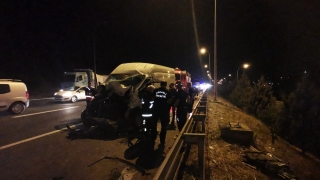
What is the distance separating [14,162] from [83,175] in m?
2.13

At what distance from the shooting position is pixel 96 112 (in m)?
9.88

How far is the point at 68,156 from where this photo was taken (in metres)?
6.97

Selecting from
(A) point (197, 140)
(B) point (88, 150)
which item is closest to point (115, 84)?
(B) point (88, 150)

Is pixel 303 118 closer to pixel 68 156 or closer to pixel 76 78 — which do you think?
pixel 68 156

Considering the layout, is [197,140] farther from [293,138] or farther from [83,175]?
[293,138]

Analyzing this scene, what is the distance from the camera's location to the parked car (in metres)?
14.7

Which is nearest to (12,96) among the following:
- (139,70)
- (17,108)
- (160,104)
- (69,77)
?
(17,108)

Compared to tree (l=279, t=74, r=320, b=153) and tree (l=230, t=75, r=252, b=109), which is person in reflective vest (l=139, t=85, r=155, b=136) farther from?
tree (l=230, t=75, r=252, b=109)

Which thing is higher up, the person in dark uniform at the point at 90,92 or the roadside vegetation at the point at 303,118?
the person in dark uniform at the point at 90,92

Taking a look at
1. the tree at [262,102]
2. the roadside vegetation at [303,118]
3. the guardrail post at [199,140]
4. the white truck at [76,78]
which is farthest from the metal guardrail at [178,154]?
the white truck at [76,78]

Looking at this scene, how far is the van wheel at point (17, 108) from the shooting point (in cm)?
1519

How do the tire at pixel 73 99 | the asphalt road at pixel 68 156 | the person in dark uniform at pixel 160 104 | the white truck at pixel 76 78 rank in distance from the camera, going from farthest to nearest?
the white truck at pixel 76 78 < the tire at pixel 73 99 < the person in dark uniform at pixel 160 104 < the asphalt road at pixel 68 156

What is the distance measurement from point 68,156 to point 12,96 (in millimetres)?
10212

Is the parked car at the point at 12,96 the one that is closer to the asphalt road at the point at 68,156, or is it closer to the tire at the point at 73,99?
the asphalt road at the point at 68,156
